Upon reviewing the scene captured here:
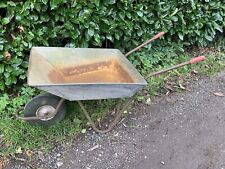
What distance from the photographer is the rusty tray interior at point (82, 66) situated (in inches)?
136

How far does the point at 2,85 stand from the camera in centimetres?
382

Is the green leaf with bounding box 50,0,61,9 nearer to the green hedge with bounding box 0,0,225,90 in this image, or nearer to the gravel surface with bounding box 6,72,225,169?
the green hedge with bounding box 0,0,225,90

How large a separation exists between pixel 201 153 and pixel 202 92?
0.97 meters

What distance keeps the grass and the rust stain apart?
357mm

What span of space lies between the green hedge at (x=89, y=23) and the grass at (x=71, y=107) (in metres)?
0.18

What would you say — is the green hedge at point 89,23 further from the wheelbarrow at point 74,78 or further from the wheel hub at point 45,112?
the wheel hub at point 45,112

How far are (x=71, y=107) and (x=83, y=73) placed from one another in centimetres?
40

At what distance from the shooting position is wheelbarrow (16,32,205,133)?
3178 millimetres

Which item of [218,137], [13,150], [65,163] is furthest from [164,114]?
[13,150]

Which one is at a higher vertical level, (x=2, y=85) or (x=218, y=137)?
(x=2, y=85)

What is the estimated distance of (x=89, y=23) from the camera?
12.7 feet

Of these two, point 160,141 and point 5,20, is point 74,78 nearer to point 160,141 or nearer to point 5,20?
point 5,20

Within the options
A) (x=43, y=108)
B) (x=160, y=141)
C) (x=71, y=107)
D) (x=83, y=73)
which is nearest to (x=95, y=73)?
(x=83, y=73)

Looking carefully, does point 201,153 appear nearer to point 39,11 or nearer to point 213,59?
point 213,59
